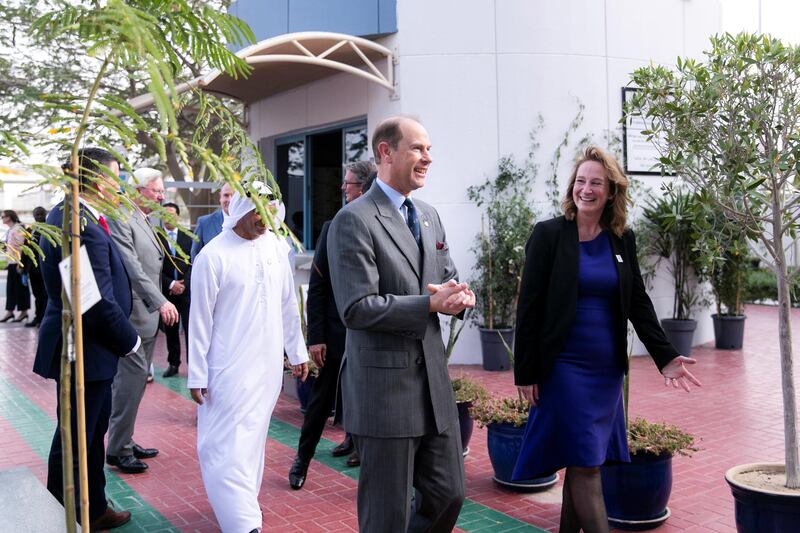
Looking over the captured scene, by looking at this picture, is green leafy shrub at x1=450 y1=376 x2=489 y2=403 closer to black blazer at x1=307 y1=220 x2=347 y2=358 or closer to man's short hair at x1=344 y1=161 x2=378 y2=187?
black blazer at x1=307 y1=220 x2=347 y2=358

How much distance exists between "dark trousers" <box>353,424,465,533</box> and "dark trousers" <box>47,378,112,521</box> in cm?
164

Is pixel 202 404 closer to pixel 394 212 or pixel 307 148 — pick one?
pixel 394 212

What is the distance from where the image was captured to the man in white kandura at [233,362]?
4078mm

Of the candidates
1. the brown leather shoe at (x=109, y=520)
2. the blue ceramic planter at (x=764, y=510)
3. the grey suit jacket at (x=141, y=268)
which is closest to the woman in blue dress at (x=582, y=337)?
the blue ceramic planter at (x=764, y=510)

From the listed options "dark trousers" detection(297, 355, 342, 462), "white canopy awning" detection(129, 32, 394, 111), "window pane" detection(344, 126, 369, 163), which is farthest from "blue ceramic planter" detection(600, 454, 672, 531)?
"window pane" detection(344, 126, 369, 163)

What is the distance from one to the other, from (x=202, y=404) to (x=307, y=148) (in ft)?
30.1

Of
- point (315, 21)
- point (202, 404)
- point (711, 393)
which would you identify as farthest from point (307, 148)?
point (202, 404)

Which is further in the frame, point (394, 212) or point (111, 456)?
point (111, 456)

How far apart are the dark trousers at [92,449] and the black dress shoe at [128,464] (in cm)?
122

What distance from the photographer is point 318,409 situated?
542 centimetres

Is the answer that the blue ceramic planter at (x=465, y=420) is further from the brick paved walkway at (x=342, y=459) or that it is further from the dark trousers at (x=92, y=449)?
the dark trousers at (x=92, y=449)

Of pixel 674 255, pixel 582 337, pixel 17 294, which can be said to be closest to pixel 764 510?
pixel 582 337

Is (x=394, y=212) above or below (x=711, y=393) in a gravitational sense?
above

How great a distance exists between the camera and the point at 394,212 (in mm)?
3234
